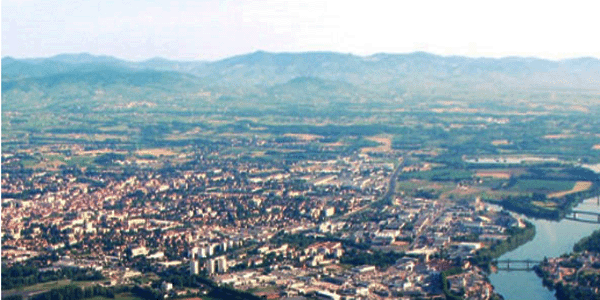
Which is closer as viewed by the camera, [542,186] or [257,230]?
[257,230]

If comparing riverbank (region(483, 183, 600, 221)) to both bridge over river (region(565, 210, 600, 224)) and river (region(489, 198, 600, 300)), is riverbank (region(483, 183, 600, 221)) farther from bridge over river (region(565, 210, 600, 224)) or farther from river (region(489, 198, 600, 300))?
river (region(489, 198, 600, 300))

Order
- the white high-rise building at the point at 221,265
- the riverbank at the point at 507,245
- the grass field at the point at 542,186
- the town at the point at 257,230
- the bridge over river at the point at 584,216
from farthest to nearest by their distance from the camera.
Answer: the grass field at the point at 542,186 → the bridge over river at the point at 584,216 → the riverbank at the point at 507,245 → the white high-rise building at the point at 221,265 → the town at the point at 257,230

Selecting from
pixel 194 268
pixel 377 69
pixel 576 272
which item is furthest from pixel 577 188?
pixel 377 69

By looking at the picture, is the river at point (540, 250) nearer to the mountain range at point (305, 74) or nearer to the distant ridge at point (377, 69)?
the mountain range at point (305, 74)

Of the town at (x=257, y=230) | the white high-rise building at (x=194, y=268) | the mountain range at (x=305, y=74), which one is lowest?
the town at (x=257, y=230)

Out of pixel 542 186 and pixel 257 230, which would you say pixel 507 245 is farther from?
pixel 542 186

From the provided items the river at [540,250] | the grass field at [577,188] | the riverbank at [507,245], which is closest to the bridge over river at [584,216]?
the river at [540,250]

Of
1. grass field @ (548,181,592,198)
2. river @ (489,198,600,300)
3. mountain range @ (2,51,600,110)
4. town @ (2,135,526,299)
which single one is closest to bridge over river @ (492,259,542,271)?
→ river @ (489,198,600,300)

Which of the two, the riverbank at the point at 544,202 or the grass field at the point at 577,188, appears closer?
the riverbank at the point at 544,202
